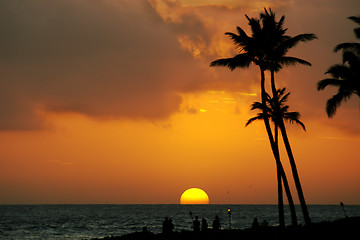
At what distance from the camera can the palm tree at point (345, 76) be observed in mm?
28547

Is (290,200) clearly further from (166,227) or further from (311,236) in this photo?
(311,236)

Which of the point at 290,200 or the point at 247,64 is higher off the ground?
the point at 247,64

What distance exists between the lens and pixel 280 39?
33.2 m

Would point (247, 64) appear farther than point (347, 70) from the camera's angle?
Yes

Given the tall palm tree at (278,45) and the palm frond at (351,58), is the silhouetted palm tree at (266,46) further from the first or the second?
the palm frond at (351,58)

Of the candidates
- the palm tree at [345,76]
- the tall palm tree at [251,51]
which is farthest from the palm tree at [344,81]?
the tall palm tree at [251,51]

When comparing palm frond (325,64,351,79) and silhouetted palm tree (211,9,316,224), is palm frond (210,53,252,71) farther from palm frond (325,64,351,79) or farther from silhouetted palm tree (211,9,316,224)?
palm frond (325,64,351,79)

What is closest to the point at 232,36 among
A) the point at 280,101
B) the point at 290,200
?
the point at 280,101

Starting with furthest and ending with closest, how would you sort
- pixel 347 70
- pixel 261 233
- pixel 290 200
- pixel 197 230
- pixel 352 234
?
pixel 290 200 → pixel 197 230 → pixel 347 70 → pixel 261 233 → pixel 352 234

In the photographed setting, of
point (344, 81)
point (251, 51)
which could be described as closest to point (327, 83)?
point (344, 81)

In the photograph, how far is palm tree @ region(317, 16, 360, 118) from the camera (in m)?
28.5

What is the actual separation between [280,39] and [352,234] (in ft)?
55.3

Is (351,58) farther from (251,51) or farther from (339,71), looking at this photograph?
(251,51)

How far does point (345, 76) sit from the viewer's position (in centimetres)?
2906
